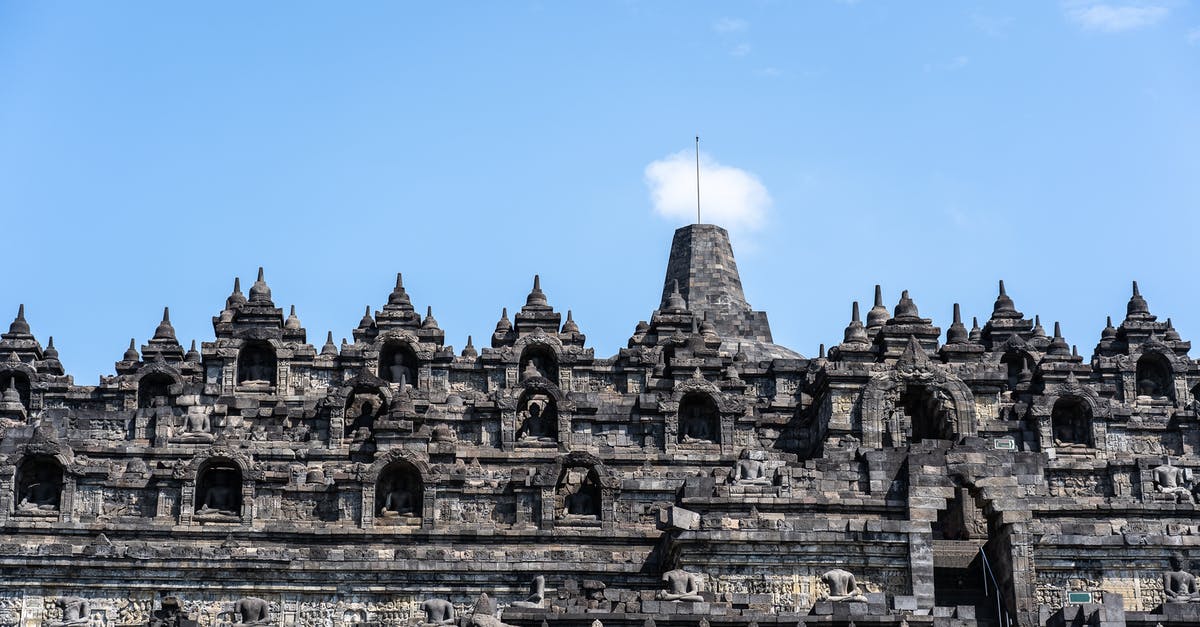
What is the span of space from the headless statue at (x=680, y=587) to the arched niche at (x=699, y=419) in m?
14.3

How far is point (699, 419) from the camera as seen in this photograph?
85188mm

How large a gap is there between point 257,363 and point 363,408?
5.42 m

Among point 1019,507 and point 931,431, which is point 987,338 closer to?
point 931,431

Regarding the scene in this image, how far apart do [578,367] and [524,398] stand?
13.3 feet

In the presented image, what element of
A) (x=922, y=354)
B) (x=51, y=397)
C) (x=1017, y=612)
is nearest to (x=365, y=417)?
(x=51, y=397)

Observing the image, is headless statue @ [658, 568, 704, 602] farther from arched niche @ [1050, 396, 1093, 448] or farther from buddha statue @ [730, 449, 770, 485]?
arched niche @ [1050, 396, 1093, 448]

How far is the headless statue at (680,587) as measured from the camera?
6981cm

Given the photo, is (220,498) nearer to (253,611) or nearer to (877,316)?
(253,611)

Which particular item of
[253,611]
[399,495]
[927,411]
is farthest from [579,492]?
[927,411]

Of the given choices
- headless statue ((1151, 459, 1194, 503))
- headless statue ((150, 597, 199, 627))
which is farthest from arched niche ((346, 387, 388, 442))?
headless statue ((1151, 459, 1194, 503))

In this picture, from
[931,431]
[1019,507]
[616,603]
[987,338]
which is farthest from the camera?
[987,338]

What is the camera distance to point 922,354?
279 feet

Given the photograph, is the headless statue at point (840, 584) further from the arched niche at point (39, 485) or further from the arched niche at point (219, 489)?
the arched niche at point (39, 485)

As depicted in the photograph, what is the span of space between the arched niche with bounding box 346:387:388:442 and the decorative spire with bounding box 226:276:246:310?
7.60m
